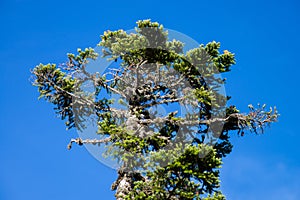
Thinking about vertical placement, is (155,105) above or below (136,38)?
below

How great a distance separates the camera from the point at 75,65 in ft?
81.3

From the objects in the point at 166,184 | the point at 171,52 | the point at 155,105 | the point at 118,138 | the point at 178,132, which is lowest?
the point at 166,184

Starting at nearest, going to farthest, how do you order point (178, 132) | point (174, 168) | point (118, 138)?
point (174, 168), point (118, 138), point (178, 132)

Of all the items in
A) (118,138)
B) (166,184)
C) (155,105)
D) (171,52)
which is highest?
(171,52)

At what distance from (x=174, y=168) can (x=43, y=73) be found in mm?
8790

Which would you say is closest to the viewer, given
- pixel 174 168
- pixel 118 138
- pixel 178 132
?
pixel 174 168

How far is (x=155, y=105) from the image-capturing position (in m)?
25.6

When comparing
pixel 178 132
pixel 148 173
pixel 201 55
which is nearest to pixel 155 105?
pixel 178 132

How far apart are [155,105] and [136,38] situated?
3.85 metres

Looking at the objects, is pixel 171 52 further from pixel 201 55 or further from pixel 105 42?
pixel 105 42

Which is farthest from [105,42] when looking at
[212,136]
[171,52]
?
[212,136]

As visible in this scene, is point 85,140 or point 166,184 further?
point 85,140

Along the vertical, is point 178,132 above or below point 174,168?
above

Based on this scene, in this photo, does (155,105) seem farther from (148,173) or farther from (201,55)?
(148,173)
